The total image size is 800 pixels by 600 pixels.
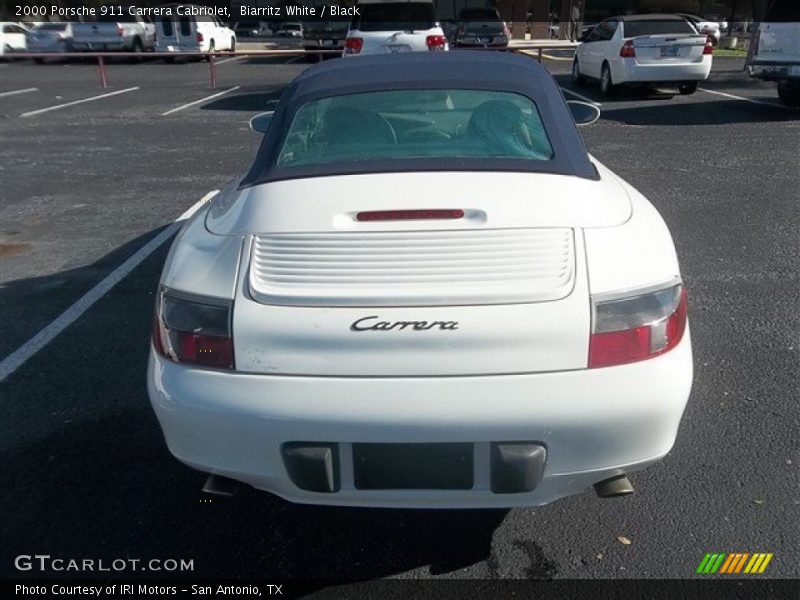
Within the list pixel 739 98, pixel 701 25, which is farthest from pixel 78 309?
pixel 701 25

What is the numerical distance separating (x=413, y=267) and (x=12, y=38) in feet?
108

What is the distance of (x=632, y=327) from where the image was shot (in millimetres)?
2273

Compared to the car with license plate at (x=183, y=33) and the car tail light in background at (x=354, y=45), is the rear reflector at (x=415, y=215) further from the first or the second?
the car with license plate at (x=183, y=33)

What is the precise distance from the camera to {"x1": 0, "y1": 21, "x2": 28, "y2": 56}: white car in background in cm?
2925

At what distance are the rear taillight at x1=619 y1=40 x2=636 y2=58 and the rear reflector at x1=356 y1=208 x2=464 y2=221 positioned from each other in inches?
510

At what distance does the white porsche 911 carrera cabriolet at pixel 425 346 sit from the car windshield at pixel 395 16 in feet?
39.9

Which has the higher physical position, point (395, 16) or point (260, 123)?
point (395, 16)

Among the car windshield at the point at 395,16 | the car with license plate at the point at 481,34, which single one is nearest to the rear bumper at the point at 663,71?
the car windshield at the point at 395,16

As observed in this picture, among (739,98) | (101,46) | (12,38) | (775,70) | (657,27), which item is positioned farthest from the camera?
(12,38)

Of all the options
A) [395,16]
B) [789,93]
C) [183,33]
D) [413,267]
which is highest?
[395,16]

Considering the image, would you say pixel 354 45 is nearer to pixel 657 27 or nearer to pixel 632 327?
pixel 657 27

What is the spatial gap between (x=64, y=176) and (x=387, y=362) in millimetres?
8144

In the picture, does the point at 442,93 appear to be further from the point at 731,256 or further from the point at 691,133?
the point at 691,133

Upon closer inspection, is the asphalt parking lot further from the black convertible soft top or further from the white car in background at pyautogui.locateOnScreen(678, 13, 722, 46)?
the white car in background at pyautogui.locateOnScreen(678, 13, 722, 46)
